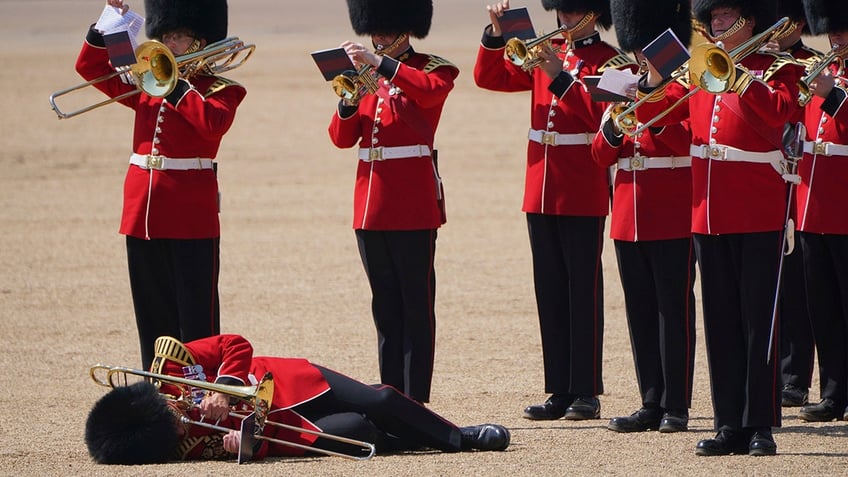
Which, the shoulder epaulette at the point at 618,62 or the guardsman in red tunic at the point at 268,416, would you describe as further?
the shoulder epaulette at the point at 618,62

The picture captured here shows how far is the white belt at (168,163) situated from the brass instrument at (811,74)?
2124mm

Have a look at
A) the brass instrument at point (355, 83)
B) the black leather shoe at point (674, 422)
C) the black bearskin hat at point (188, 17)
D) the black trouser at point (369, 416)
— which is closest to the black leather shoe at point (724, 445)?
the black leather shoe at point (674, 422)

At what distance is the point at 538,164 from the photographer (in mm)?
6000

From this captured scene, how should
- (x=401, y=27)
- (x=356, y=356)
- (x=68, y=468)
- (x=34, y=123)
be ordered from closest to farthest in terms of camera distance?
(x=68, y=468)
(x=401, y=27)
(x=356, y=356)
(x=34, y=123)

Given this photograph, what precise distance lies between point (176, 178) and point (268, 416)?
1155mm

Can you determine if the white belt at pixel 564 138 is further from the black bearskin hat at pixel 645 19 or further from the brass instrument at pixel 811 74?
the brass instrument at pixel 811 74

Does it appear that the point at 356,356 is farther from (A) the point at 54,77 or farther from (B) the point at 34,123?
(A) the point at 54,77

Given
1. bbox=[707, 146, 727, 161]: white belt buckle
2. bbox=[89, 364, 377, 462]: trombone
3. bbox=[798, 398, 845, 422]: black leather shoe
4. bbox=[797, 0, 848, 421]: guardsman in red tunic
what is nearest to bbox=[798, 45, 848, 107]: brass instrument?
bbox=[797, 0, 848, 421]: guardsman in red tunic

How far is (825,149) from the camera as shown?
19.5ft

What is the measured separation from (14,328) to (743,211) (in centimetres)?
431

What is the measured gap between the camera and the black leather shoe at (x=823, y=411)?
5824mm

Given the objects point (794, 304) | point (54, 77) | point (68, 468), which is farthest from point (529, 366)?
point (54, 77)

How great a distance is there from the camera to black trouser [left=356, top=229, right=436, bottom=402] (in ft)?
19.2

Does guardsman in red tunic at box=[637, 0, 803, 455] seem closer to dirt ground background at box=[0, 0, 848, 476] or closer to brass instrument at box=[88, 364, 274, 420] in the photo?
dirt ground background at box=[0, 0, 848, 476]
